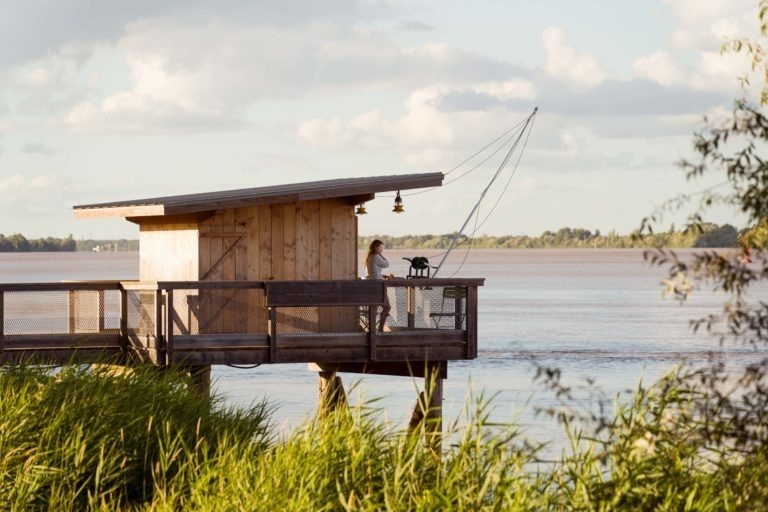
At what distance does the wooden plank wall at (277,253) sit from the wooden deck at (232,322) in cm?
3

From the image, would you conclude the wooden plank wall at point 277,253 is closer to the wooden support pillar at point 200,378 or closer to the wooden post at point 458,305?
the wooden support pillar at point 200,378

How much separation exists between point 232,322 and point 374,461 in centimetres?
934

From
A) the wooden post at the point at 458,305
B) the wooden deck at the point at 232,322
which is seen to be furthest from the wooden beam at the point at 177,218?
the wooden post at the point at 458,305

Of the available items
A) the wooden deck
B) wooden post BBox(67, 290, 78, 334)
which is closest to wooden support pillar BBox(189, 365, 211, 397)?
the wooden deck

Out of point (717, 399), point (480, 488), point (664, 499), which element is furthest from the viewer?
point (480, 488)

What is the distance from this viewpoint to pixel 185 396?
12.9m

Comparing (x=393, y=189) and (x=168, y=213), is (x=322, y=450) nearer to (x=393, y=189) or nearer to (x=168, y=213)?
(x=168, y=213)

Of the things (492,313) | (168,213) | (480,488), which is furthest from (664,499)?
(492,313)

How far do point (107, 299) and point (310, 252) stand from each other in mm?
2838

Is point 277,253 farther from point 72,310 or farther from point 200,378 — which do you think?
point 72,310

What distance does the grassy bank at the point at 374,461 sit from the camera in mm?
6238

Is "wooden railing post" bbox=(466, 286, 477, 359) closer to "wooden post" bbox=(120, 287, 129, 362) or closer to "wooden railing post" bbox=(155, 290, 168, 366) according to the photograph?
"wooden railing post" bbox=(155, 290, 168, 366)

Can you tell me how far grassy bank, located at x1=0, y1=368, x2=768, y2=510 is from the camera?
20.5 ft

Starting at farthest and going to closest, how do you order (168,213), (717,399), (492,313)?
(492,313) → (168,213) → (717,399)
